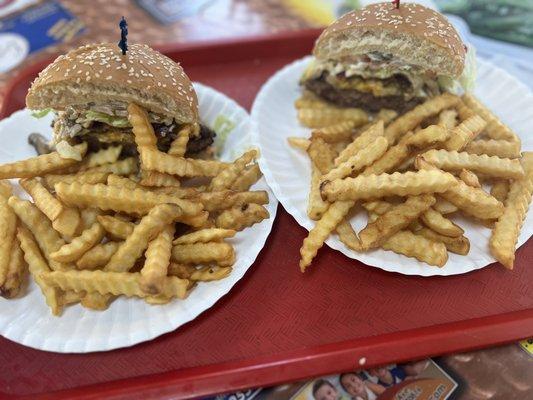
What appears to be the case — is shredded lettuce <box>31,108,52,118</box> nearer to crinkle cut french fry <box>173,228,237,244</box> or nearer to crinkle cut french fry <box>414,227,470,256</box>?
crinkle cut french fry <box>173,228,237,244</box>

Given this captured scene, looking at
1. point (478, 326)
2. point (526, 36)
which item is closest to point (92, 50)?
point (478, 326)

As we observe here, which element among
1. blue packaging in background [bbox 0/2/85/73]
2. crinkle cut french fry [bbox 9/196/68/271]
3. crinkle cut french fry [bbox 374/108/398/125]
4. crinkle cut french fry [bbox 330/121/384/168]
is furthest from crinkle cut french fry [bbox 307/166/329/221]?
blue packaging in background [bbox 0/2/85/73]

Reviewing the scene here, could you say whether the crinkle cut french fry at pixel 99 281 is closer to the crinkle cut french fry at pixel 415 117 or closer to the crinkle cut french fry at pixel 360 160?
the crinkle cut french fry at pixel 360 160

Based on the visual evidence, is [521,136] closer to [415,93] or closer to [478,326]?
[415,93]

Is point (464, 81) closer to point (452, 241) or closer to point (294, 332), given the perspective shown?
point (452, 241)

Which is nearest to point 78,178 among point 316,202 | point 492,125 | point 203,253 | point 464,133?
point 203,253
